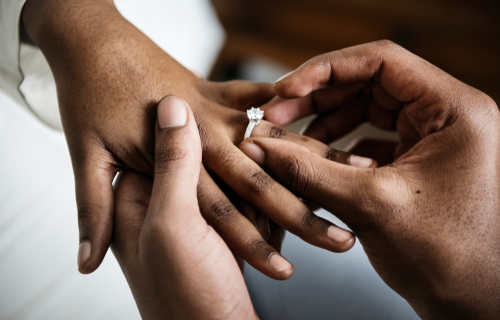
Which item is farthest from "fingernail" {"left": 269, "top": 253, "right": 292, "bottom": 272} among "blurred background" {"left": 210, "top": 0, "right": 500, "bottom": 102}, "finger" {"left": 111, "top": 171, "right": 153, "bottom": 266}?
"blurred background" {"left": 210, "top": 0, "right": 500, "bottom": 102}

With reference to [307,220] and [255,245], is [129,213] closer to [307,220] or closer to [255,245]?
[255,245]

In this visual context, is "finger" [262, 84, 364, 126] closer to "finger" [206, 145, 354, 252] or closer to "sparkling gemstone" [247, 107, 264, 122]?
"sparkling gemstone" [247, 107, 264, 122]

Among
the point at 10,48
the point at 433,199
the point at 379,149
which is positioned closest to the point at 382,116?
the point at 379,149

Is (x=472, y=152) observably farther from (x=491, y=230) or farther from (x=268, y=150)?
(x=268, y=150)

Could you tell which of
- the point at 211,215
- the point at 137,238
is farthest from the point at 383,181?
the point at 137,238

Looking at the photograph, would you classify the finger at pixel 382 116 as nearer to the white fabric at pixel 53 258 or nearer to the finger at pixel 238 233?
the white fabric at pixel 53 258

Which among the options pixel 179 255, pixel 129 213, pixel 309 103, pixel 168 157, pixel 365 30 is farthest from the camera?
pixel 365 30
